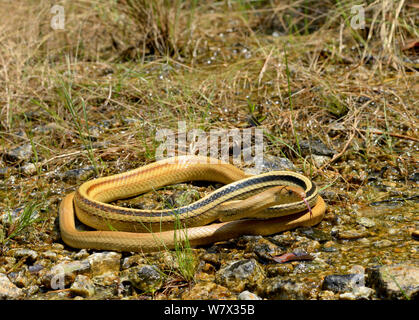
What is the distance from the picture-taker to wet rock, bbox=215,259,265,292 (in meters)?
3.51

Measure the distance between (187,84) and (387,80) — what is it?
8.28ft

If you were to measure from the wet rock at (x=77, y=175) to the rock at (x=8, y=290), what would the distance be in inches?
64.6

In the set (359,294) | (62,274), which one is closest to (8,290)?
(62,274)

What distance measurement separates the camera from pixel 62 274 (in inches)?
145

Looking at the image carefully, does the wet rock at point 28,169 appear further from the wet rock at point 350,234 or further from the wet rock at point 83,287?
the wet rock at point 350,234

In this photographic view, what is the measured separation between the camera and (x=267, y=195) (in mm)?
3945

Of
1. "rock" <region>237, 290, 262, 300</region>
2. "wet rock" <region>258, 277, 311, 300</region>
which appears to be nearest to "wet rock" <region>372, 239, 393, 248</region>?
"wet rock" <region>258, 277, 311, 300</region>

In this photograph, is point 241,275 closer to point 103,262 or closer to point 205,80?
point 103,262

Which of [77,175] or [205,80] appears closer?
[77,175]

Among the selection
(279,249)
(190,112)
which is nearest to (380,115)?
(190,112)

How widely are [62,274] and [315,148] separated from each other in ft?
9.52

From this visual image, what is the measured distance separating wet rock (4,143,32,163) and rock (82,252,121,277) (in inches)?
81.4

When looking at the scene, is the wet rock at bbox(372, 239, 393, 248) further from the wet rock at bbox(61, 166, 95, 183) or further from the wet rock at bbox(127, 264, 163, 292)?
the wet rock at bbox(61, 166, 95, 183)

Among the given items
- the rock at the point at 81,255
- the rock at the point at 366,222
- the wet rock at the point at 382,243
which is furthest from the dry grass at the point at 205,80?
the rock at the point at 81,255
